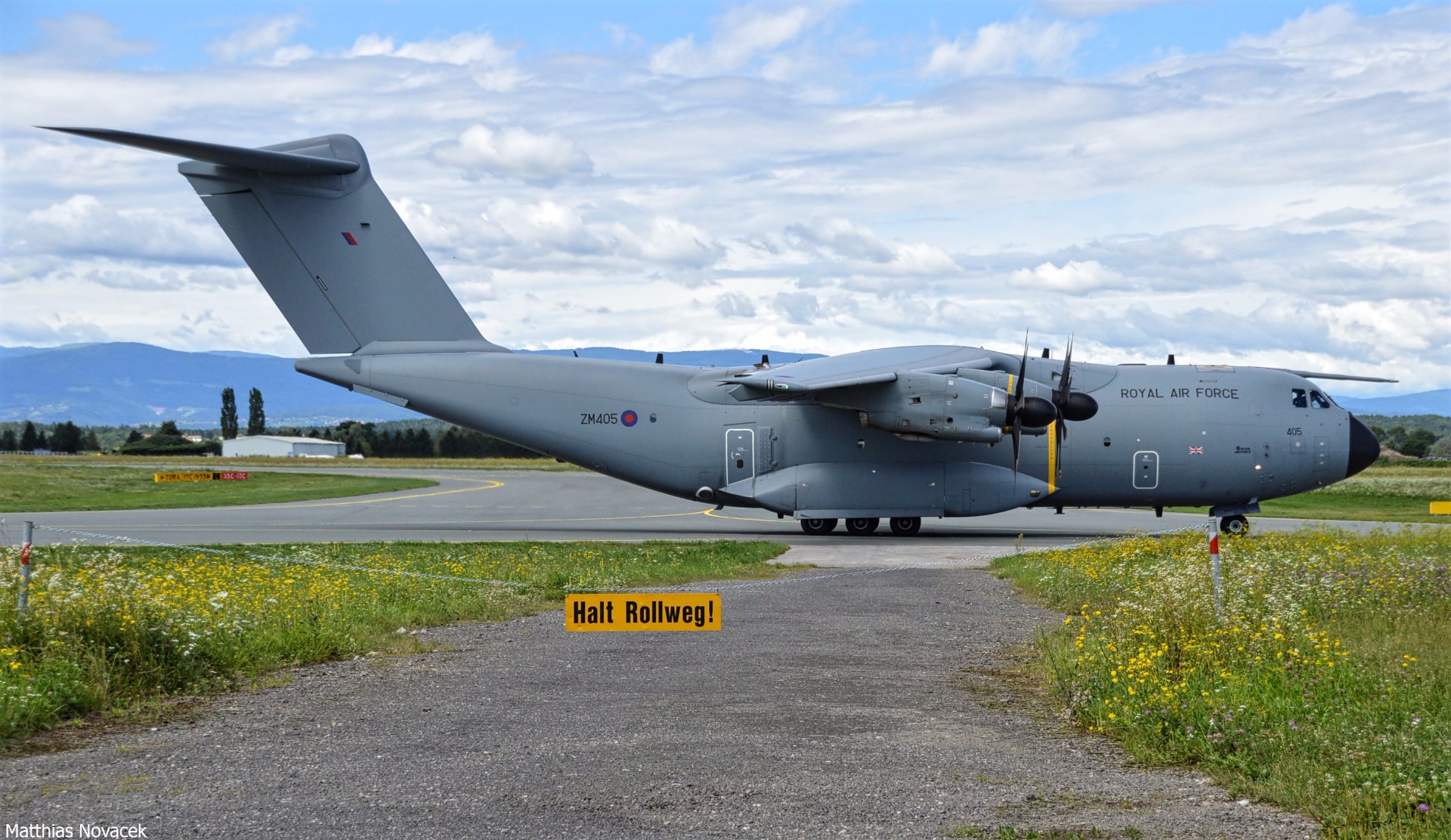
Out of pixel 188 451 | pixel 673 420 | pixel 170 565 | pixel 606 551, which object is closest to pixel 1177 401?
pixel 673 420

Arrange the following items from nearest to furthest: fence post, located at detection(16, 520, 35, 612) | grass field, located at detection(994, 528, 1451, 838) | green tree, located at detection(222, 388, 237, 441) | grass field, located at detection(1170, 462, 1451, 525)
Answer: grass field, located at detection(994, 528, 1451, 838) → fence post, located at detection(16, 520, 35, 612) → grass field, located at detection(1170, 462, 1451, 525) → green tree, located at detection(222, 388, 237, 441)

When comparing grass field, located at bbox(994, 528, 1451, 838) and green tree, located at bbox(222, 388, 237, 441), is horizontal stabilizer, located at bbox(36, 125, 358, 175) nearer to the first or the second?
grass field, located at bbox(994, 528, 1451, 838)

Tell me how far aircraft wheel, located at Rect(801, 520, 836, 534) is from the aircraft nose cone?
40.7ft

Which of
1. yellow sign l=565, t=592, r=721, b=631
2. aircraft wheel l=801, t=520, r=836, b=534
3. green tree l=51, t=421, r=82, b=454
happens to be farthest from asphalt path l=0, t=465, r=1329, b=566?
green tree l=51, t=421, r=82, b=454

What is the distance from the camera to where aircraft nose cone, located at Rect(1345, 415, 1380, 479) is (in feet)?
95.4

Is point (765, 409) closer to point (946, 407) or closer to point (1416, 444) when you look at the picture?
point (946, 407)

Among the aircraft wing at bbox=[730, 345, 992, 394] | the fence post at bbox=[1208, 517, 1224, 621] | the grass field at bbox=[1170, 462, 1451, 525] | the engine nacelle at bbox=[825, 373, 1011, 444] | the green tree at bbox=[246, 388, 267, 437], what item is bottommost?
the grass field at bbox=[1170, 462, 1451, 525]

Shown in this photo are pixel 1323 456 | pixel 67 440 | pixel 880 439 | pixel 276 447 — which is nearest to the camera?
pixel 880 439

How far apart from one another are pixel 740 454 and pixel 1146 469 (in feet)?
31.6

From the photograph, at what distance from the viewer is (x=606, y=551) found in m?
24.0

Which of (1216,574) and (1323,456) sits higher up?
(1323,456)

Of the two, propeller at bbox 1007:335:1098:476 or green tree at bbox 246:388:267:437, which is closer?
propeller at bbox 1007:335:1098:476

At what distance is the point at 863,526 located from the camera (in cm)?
3048

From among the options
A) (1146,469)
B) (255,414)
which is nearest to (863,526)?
(1146,469)
